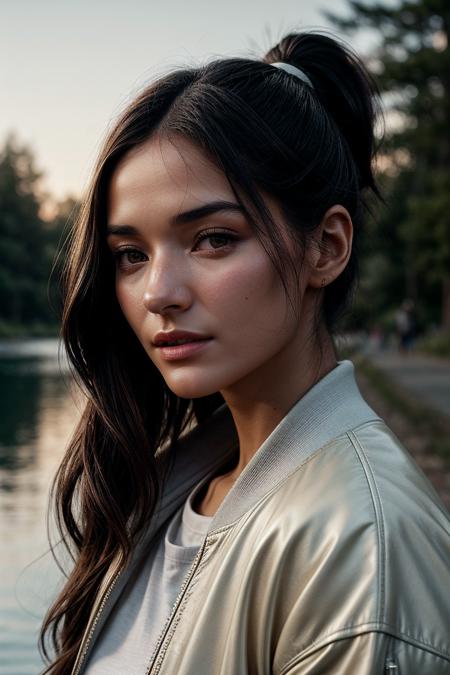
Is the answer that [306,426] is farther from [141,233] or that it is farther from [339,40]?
[339,40]

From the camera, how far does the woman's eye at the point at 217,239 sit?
1818 mm

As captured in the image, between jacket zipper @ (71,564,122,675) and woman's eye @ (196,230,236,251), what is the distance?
71 centimetres

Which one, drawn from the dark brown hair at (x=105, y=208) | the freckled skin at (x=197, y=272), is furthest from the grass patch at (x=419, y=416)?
the freckled skin at (x=197, y=272)

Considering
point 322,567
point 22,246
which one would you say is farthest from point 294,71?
point 22,246

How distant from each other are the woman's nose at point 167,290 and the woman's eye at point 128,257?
4.0 inches

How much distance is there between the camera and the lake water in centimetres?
538

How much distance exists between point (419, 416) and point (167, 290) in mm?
11221

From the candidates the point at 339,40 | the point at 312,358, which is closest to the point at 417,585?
the point at 312,358

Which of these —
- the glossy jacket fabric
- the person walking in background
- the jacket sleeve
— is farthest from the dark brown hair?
the person walking in background

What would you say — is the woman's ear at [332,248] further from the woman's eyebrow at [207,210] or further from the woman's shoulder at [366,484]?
the woman's shoulder at [366,484]

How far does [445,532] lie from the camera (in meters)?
1.54

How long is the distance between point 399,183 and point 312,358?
165 feet

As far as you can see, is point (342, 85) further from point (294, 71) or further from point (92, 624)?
point (92, 624)

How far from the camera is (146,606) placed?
2.07 m
